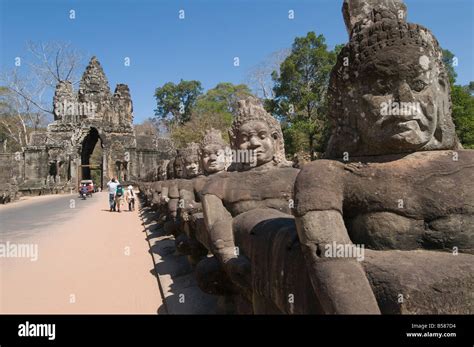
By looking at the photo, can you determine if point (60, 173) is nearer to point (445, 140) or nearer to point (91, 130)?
point (91, 130)

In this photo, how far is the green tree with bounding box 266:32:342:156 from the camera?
19.3 metres

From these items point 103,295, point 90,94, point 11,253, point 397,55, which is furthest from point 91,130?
point 397,55

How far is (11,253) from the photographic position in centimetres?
614

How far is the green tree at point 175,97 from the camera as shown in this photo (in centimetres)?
5069

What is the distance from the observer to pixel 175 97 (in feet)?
169

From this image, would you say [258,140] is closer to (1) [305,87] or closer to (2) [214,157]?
(2) [214,157]

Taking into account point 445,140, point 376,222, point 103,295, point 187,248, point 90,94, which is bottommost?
point 103,295

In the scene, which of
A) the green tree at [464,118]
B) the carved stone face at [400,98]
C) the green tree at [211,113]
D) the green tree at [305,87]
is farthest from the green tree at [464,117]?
the green tree at [211,113]

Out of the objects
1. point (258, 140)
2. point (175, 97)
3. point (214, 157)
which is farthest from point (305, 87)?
point (175, 97)

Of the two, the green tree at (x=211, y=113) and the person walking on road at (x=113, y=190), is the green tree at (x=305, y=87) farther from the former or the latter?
the green tree at (x=211, y=113)

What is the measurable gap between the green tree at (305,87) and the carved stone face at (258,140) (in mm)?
15704

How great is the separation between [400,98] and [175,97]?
51.6m
